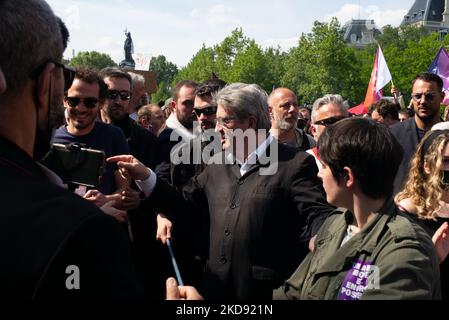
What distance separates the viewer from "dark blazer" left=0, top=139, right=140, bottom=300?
121cm

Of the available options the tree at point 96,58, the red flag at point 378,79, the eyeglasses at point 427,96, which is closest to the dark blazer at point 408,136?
the eyeglasses at point 427,96

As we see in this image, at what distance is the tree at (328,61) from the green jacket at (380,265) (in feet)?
155

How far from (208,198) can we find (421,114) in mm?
3472

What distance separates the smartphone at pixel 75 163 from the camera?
3105 mm

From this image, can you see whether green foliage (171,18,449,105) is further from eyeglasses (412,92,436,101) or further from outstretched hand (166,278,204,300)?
outstretched hand (166,278,204,300)

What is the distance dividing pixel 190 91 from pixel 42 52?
4741 millimetres

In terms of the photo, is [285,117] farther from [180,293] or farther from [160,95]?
[160,95]

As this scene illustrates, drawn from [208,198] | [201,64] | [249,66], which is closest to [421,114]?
[208,198]

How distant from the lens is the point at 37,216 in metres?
1.26

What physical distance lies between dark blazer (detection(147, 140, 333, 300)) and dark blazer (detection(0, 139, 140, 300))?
1.99 m

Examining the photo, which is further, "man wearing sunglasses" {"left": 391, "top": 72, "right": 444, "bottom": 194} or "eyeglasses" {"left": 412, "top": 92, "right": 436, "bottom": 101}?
"eyeglasses" {"left": 412, "top": 92, "right": 436, "bottom": 101}

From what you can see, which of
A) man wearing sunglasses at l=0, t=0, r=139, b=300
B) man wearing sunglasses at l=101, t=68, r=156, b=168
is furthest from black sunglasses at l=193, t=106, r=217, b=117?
man wearing sunglasses at l=0, t=0, r=139, b=300

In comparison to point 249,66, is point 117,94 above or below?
below
